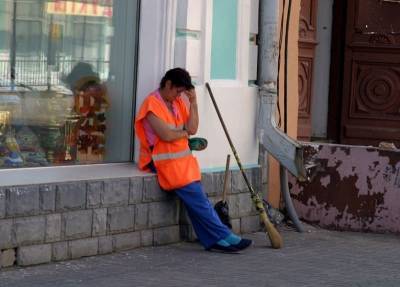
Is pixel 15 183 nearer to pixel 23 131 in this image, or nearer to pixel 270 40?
pixel 23 131

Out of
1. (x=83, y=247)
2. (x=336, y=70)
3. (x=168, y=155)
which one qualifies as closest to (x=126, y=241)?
(x=83, y=247)

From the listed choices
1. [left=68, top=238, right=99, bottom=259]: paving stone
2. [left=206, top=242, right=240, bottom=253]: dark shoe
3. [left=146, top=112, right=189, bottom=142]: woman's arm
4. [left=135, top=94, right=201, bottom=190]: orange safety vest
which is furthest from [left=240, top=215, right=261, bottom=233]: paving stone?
[left=68, top=238, right=99, bottom=259]: paving stone

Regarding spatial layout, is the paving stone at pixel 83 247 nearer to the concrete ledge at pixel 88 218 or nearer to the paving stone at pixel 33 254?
the concrete ledge at pixel 88 218

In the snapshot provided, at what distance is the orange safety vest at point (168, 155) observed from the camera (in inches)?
306

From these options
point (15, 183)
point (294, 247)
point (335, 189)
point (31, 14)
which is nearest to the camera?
point (15, 183)

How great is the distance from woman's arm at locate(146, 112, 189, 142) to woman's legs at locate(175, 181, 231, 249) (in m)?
0.41

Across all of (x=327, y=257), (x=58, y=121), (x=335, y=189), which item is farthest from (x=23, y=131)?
(x=335, y=189)

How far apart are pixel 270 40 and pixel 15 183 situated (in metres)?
3.00

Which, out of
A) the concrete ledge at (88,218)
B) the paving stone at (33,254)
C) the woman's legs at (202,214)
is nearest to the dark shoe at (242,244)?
the woman's legs at (202,214)

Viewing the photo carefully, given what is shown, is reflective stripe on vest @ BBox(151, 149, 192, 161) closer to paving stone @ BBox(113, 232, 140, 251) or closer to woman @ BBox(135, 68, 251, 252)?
woman @ BBox(135, 68, 251, 252)

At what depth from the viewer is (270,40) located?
899 centimetres

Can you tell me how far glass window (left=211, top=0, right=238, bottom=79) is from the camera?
8.48m

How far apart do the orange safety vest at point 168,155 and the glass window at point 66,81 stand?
0.35 m

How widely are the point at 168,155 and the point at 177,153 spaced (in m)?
0.08
